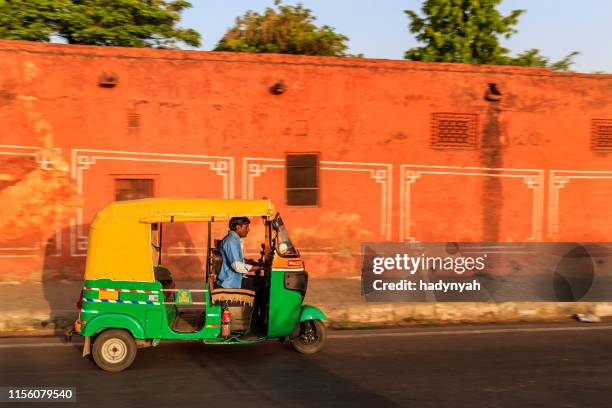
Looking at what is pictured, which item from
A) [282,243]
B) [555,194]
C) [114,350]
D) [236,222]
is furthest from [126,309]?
[555,194]

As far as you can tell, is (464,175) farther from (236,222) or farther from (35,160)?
(35,160)

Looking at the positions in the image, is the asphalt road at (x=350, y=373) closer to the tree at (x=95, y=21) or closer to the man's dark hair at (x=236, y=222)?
the man's dark hair at (x=236, y=222)

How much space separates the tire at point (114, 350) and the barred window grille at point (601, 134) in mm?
12154

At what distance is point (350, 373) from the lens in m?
7.47

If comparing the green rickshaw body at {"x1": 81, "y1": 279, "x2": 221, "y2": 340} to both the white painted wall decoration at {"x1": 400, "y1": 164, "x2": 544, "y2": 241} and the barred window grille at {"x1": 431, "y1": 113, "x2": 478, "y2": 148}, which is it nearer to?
the white painted wall decoration at {"x1": 400, "y1": 164, "x2": 544, "y2": 241}

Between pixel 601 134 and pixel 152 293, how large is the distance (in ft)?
39.4

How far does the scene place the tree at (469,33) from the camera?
23.6 metres

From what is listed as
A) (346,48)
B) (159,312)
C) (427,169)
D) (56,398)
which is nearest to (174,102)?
(427,169)

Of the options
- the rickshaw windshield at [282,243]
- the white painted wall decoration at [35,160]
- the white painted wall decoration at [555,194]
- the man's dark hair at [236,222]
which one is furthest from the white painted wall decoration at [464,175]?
the white painted wall decoration at [35,160]

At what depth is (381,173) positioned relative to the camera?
46.5 ft

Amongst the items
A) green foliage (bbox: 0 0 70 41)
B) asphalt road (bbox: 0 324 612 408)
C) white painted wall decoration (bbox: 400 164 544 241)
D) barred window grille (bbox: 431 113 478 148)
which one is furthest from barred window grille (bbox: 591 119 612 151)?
green foliage (bbox: 0 0 70 41)

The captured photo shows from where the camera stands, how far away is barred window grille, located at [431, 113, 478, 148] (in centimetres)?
1444

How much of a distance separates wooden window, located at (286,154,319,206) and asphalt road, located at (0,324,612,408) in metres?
4.92

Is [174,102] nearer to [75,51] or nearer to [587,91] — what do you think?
[75,51]
